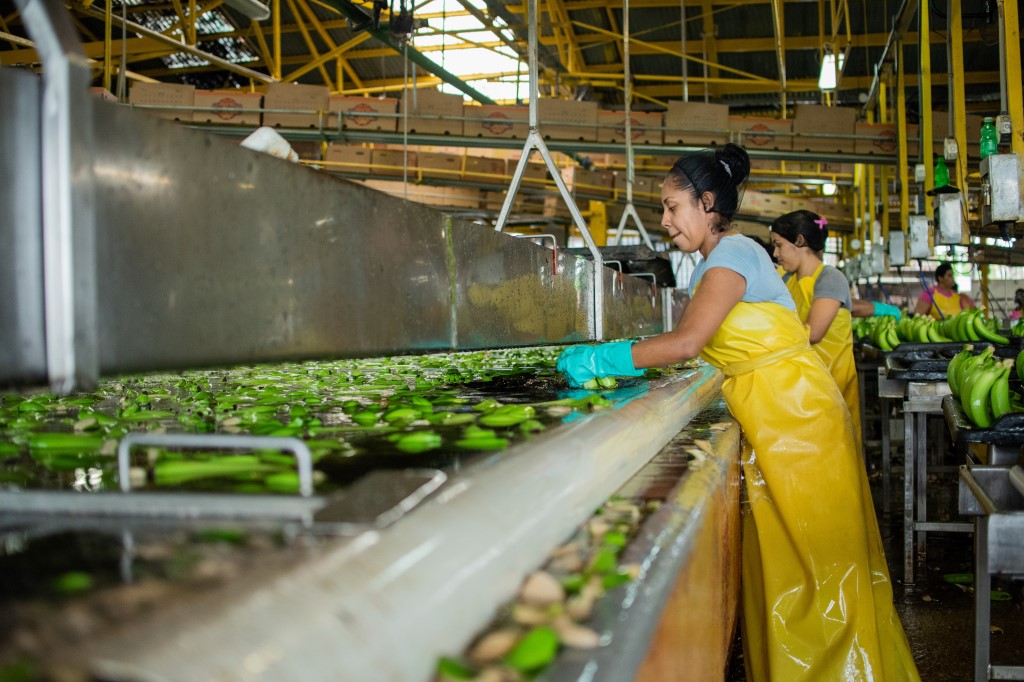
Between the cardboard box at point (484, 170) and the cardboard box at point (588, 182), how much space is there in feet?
2.88

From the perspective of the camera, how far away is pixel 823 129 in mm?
8328

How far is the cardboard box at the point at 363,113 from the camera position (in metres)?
8.02

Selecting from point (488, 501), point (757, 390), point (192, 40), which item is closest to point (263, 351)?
point (488, 501)

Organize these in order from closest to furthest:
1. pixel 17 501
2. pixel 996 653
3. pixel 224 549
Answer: pixel 224 549 → pixel 17 501 → pixel 996 653

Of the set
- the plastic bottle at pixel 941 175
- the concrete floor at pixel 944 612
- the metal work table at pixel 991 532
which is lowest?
the concrete floor at pixel 944 612

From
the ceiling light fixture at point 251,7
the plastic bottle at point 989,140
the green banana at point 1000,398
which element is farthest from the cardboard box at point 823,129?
the green banana at point 1000,398

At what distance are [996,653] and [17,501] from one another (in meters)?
3.66

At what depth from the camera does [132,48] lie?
11938 mm

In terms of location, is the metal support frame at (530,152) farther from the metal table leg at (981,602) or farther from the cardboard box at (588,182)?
the cardboard box at (588,182)

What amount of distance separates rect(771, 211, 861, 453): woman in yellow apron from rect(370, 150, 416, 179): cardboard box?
6.20m

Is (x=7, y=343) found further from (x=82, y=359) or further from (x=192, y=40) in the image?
(x=192, y=40)

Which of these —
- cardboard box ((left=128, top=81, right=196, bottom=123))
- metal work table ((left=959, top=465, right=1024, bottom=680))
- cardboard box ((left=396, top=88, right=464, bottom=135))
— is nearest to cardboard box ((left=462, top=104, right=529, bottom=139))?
cardboard box ((left=396, top=88, right=464, bottom=135))

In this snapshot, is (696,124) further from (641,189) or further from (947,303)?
(947,303)

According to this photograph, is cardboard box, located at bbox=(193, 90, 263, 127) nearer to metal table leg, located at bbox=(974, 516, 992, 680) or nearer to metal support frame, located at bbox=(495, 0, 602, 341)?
metal support frame, located at bbox=(495, 0, 602, 341)
